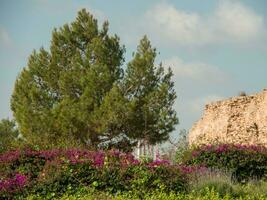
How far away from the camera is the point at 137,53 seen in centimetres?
2962

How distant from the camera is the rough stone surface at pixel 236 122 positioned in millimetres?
20812

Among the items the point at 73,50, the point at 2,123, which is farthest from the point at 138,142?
the point at 2,123

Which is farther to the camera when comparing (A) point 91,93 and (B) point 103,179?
(A) point 91,93

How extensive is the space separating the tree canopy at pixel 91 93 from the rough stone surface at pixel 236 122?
19.5 ft

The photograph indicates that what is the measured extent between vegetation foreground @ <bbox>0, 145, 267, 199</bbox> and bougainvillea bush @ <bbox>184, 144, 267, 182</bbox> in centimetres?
236

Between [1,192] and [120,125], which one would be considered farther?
[120,125]

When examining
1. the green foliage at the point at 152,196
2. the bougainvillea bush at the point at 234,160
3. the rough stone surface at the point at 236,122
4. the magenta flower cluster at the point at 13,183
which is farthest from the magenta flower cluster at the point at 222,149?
the magenta flower cluster at the point at 13,183

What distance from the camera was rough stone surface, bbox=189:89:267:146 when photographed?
20.8 metres

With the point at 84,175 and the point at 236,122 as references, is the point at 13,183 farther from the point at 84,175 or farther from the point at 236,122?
the point at 236,122

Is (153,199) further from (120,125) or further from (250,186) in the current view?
(120,125)

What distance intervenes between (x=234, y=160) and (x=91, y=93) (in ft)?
43.0

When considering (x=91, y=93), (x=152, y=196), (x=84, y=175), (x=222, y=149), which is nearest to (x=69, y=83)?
(x=91, y=93)

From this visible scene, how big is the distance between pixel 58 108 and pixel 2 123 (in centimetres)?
1411

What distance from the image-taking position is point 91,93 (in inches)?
1123
